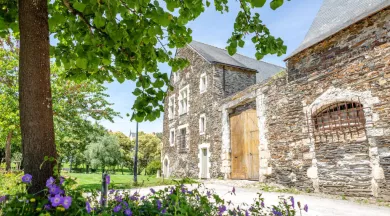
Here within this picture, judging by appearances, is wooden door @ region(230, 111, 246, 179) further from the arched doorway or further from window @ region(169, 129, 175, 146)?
window @ region(169, 129, 175, 146)

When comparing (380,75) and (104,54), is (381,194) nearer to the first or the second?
(380,75)

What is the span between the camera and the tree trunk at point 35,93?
2188 millimetres

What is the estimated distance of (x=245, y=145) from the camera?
11367mm

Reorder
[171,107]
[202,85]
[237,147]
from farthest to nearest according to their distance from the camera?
[171,107], [202,85], [237,147]

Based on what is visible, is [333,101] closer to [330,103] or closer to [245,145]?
[330,103]

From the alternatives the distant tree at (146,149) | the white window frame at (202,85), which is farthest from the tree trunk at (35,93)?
the distant tree at (146,149)

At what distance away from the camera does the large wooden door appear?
35.6ft

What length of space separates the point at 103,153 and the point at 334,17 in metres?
28.6

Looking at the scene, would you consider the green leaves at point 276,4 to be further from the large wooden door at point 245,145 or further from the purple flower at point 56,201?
the large wooden door at point 245,145

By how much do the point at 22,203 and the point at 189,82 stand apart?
1492cm

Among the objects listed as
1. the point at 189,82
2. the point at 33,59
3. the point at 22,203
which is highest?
the point at 189,82

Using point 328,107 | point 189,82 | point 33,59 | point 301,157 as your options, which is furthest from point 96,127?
point 33,59

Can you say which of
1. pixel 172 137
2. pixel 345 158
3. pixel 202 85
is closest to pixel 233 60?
pixel 202 85

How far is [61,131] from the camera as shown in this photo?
443 inches
